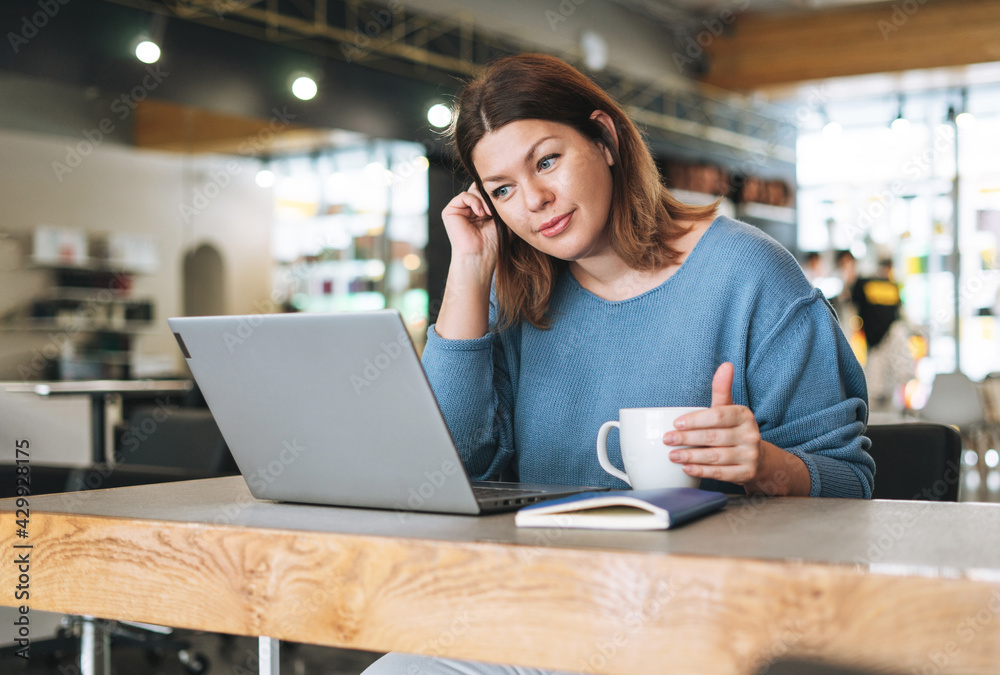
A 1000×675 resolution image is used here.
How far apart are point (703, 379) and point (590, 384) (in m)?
0.17

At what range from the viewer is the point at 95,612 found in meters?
0.84

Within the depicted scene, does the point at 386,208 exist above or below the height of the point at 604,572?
above

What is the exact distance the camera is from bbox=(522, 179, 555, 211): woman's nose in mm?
1357

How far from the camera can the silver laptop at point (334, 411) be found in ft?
2.70

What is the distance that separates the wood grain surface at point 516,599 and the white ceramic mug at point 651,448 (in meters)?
0.32

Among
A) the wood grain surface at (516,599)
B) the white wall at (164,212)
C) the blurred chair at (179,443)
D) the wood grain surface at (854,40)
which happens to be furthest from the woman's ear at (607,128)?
the wood grain surface at (854,40)

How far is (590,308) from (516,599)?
84cm

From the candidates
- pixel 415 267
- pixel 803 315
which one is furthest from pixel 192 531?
pixel 415 267

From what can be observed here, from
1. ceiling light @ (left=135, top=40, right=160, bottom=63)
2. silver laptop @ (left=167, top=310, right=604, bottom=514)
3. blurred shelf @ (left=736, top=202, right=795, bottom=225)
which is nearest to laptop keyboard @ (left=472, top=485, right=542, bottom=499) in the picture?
silver laptop @ (left=167, top=310, right=604, bottom=514)

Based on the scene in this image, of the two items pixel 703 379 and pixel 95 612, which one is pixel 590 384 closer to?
pixel 703 379

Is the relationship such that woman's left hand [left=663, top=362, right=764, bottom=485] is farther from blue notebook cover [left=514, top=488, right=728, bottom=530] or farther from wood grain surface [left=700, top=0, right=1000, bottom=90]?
wood grain surface [left=700, top=0, right=1000, bottom=90]

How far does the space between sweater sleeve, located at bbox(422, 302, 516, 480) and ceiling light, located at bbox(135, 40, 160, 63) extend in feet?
12.8

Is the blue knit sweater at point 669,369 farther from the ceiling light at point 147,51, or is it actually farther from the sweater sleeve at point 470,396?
the ceiling light at point 147,51

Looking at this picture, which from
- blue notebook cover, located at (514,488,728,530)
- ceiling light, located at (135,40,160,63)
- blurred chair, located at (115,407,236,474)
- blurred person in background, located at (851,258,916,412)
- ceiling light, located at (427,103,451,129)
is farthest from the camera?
blurred person in background, located at (851,258,916,412)
